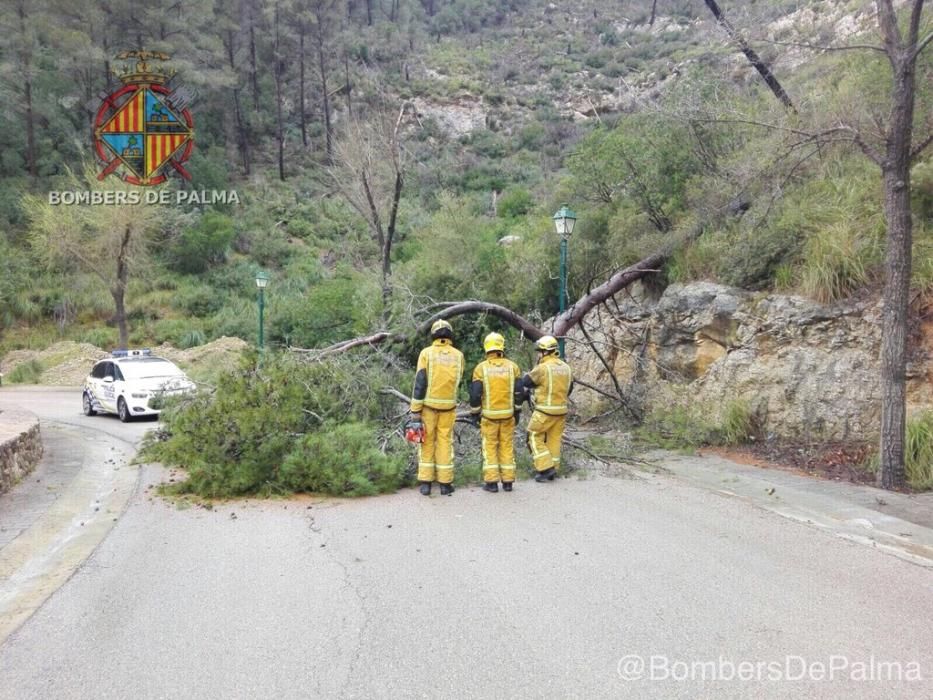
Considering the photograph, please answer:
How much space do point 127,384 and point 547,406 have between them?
39.4 feet

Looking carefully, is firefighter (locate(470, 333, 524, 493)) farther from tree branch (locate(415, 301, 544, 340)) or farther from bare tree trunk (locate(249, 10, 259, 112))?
bare tree trunk (locate(249, 10, 259, 112))

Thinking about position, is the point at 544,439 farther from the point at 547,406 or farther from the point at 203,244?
the point at 203,244

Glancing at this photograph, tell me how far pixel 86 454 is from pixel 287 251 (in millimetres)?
31193

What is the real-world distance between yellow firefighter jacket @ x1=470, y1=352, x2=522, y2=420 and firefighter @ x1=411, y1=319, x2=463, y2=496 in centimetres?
26

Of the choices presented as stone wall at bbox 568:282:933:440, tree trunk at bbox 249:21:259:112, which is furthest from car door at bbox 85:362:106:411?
tree trunk at bbox 249:21:259:112

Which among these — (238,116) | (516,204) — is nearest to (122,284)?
(516,204)

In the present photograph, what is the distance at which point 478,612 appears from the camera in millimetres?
4547

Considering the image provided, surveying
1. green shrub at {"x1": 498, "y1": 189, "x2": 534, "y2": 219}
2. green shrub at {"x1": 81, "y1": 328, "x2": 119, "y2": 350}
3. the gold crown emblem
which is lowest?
green shrub at {"x1": 81, "y1": 328, "x2": 119, "y2": 350}

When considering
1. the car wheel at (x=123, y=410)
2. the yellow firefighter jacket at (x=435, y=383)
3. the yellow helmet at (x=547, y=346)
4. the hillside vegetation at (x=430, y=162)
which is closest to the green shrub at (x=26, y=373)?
the hillside vegetation at (x=430, y=162)

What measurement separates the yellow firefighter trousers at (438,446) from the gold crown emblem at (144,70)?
25704 mm

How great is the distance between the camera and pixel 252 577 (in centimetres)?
529

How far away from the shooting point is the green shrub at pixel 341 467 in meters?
7.80

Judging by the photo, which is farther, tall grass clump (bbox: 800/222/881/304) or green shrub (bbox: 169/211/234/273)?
green shrub (bbox: 169/211/234/273)

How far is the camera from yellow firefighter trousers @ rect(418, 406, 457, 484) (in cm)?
794
